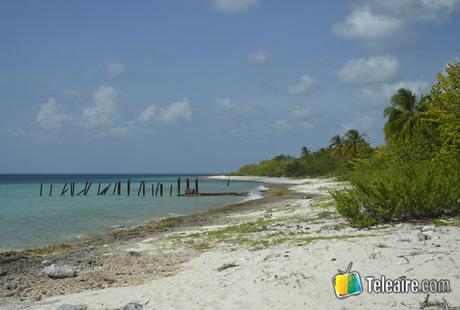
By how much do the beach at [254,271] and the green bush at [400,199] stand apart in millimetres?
606

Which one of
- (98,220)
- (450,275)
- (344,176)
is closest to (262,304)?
(450,275)

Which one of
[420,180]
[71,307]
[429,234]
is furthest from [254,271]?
[420,180]

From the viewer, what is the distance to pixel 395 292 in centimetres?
683

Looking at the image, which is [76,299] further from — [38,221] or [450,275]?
[38,221]

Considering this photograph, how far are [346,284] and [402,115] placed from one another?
3490 centimetres

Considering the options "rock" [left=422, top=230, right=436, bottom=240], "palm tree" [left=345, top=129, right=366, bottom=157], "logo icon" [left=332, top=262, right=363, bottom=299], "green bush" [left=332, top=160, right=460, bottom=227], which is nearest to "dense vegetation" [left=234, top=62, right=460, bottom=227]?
"green bush" [left=332, top=160, right=460, bottom=227]

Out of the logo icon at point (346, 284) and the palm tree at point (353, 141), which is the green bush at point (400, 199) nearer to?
the logo icon at point (346, 284)

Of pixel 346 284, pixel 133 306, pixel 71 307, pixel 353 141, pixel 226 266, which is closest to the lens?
pixel 133 306

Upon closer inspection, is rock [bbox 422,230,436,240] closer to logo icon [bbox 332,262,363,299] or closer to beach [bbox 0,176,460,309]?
beach [bbox 0,176,460,309]

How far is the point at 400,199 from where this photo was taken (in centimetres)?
1320

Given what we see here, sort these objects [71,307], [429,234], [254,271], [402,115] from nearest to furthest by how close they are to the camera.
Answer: [71,307], [254,271], [429,234], [402,115]

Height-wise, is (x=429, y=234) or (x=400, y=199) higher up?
(x=400, y=199)

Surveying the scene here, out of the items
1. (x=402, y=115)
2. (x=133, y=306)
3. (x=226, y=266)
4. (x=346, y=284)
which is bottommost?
(x=133, y=306)

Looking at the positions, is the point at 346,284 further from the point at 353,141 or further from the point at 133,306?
the point at 353,141
